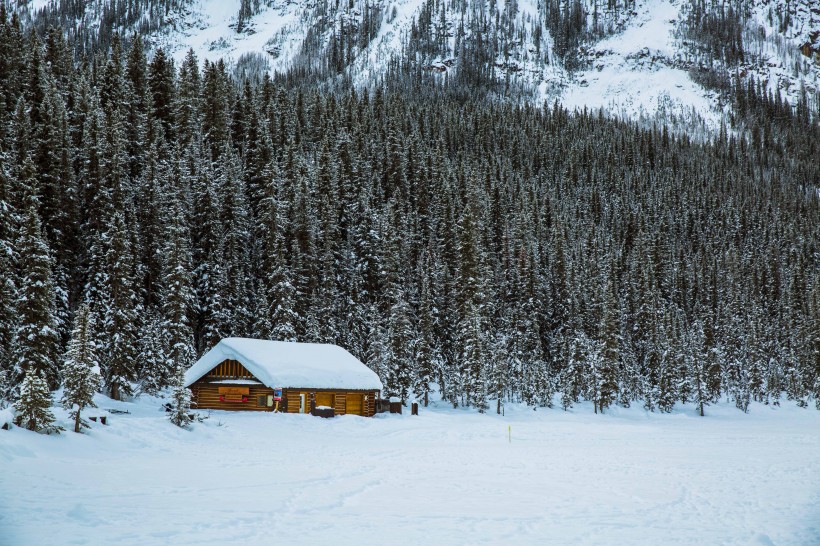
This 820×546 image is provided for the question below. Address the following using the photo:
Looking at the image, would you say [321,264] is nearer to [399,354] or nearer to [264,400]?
[399,354]

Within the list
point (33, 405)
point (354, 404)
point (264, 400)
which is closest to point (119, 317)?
point (264, 400)

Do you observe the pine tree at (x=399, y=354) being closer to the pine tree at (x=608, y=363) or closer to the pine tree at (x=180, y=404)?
the pine tree at (x=608, y=363)

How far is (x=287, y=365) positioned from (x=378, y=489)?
24406mm

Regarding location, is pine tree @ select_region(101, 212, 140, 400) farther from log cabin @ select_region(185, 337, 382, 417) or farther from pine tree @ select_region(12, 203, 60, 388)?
pine tree @ select_region(12, 203, 60, 388)

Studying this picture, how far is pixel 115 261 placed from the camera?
141 ft

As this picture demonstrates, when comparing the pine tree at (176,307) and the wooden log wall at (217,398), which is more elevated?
the pine tree at (176,307)

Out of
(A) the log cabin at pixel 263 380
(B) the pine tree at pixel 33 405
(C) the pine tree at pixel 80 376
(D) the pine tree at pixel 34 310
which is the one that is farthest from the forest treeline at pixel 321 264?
(A) the log cabin at pixel 263 380

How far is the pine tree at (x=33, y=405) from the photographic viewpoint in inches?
818

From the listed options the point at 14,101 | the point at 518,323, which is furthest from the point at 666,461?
the point at 14,101

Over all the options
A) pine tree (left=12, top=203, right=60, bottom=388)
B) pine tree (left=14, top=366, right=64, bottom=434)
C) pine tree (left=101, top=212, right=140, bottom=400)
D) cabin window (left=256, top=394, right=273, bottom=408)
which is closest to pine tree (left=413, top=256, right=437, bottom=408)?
cabin window (left=256, top=394, right=273, bottom=408)

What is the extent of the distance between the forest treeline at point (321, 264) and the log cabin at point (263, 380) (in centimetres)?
485

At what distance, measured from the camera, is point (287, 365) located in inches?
1628

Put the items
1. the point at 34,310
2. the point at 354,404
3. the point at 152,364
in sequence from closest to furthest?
the point at 34,310 < the point at 152,364 < the point at 354,404

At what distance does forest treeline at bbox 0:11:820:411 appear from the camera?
44312 mm
